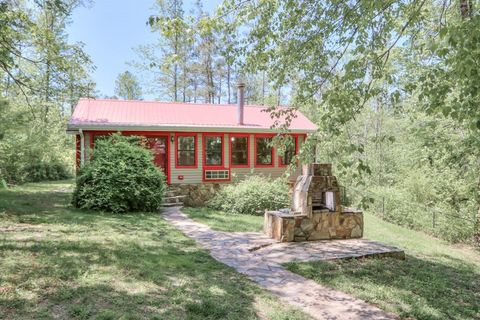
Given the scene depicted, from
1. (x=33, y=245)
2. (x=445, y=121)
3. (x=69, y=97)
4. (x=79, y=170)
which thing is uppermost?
(x=69, y=97)

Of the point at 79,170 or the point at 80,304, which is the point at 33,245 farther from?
the point at 79,170

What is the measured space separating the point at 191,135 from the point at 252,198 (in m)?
3.64

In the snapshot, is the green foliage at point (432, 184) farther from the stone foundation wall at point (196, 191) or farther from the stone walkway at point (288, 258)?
the stone foundation wall at point (196, 191)

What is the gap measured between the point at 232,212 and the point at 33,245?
6.03 meters

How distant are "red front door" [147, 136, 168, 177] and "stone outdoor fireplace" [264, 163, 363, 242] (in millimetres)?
6122

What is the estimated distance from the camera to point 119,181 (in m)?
9.12

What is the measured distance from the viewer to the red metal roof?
449 inches

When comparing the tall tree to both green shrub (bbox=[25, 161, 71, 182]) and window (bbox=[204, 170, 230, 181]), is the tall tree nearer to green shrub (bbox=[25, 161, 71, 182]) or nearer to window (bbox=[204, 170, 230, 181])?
green shrub (bbox=[25, 161, 71, 182])

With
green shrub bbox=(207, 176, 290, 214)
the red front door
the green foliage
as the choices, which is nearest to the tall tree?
the red front door

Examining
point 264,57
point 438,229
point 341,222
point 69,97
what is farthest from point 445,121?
point 69,97

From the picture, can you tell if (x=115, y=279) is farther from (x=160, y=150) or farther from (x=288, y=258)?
(x=160, y=150)

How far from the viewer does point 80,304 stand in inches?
128

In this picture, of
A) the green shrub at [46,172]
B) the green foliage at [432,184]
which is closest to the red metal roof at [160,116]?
the green foliage at [432,184]

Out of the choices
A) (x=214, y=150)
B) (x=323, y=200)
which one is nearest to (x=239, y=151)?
(x=214, y=150)
